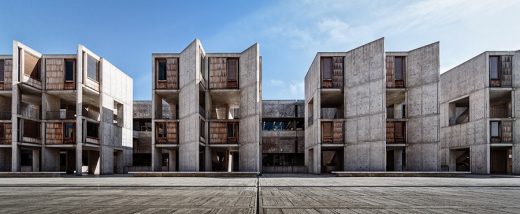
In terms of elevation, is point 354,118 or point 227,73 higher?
point 227,73

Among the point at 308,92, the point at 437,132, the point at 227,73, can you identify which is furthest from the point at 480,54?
the point at 227,73

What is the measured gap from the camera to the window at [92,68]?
35406 millimetres

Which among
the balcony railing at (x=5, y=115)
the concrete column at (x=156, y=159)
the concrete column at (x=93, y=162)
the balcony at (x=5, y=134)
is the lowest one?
the concrete column at (x=93, y=162)

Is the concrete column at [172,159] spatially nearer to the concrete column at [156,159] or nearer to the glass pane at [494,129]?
the concrete column at [156,159]

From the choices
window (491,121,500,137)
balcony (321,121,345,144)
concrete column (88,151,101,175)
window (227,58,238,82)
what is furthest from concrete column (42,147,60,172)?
window (491,121,500,137)

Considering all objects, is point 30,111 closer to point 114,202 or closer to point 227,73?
point 227,73

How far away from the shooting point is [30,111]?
36.0m

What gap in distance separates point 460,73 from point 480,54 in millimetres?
4009

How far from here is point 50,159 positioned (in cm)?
3556

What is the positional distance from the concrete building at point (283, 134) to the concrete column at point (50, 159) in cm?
2555

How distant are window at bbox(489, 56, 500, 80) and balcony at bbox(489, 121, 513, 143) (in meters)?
4.81

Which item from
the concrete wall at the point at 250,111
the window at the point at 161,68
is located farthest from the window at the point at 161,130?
the concrete wall at the point at 250,111

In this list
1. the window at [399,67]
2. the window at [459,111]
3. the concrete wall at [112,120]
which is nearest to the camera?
the window at [399,67]

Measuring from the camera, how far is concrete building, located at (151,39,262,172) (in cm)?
3234
